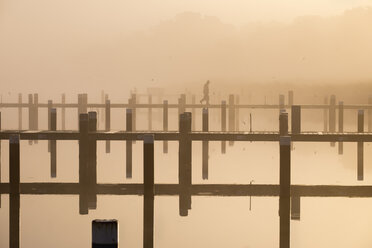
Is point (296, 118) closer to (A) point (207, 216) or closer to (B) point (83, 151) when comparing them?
(A) point (207, 216)

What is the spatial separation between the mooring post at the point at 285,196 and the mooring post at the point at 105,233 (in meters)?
5.58

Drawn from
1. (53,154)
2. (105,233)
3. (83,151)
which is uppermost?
(83,151)

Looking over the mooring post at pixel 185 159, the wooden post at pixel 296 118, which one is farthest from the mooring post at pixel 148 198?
the wooden post at pixel 296 118

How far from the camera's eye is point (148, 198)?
1162 centimetres

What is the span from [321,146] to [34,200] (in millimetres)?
17341

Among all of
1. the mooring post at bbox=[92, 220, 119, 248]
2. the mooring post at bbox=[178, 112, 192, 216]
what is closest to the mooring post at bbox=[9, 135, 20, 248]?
the mooring post at bbox=[178, 112, 192, 216]

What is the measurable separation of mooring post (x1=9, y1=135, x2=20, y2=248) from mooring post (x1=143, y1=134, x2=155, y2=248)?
2059 mm

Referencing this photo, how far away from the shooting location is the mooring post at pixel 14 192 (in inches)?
471

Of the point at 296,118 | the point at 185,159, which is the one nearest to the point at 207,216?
the point at 185,159

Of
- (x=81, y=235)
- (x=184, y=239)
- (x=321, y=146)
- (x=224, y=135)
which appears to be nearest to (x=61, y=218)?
(x=81, y=235)

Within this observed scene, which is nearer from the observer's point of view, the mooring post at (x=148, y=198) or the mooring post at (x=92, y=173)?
the mooring post at (x=148, y=198)

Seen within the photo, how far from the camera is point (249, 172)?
950 inches

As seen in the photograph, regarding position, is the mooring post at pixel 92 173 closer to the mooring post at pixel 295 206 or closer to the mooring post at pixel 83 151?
the mooring post at pixel 83 151

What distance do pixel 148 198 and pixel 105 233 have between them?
5738 mm
